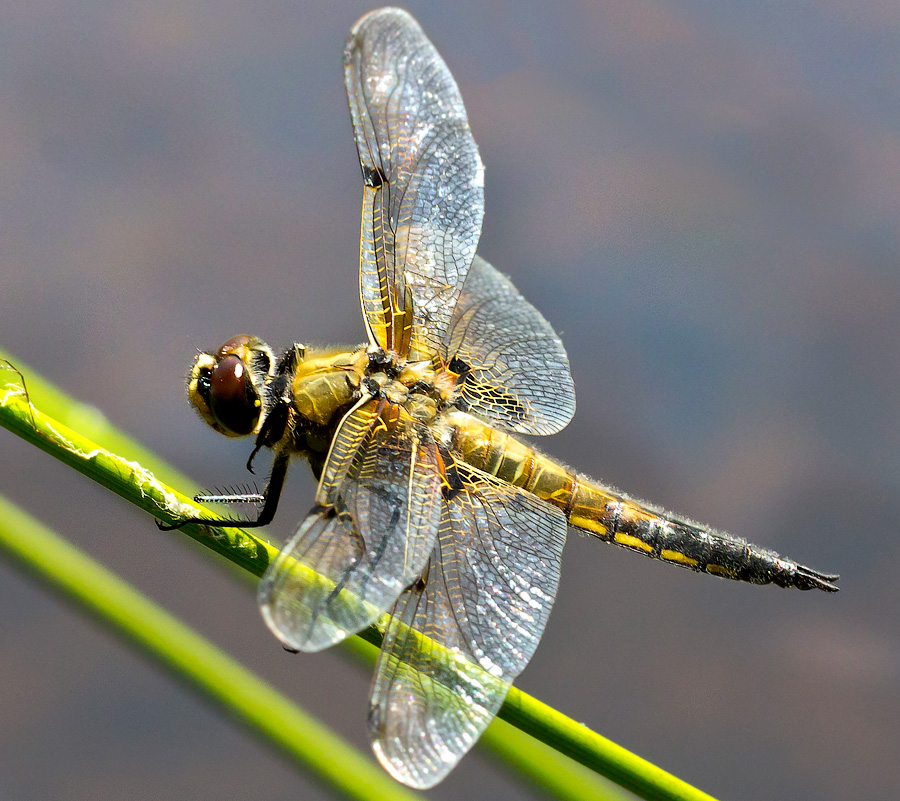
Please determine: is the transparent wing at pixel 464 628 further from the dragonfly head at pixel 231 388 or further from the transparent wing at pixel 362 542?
the dragonfly head at pixel 231 388

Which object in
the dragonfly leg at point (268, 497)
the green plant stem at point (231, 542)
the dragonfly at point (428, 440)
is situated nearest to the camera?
the green plant stem at point (231, 542)

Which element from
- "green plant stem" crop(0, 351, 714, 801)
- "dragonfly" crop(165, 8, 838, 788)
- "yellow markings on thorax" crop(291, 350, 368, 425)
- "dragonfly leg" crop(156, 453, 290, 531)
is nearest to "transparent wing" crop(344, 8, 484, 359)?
"dragonfly" crop(165, 8, 838, 788)

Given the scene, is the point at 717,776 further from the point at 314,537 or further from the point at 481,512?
the point at 314,537

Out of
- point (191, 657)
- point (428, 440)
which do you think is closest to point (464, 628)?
point (428, 440)

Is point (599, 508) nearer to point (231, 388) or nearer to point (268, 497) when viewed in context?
point (268, 497)

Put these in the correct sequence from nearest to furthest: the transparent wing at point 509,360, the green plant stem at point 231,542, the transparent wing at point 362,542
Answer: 1. the green plant stem at point 231,542
2. the transparent wing at point 362,542
3. the transparent wing at point 509,360

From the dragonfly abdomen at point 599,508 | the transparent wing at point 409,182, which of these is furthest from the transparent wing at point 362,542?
the transparent wing at point 409,182

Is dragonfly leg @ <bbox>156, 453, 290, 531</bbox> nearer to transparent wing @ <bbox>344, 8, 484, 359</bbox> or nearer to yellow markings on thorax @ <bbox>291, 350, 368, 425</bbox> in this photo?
yellow markings on thorax @ <bbox>291, 350, 368, 425</bbox>
